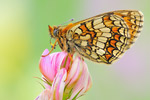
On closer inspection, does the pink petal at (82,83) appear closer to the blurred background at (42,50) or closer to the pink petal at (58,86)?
the pink petal at (58,86)

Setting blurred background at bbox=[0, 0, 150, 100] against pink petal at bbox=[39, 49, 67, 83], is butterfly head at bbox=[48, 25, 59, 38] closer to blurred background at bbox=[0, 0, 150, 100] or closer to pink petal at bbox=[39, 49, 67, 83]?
pink petal at bbox=[39, 49, 67, 83]

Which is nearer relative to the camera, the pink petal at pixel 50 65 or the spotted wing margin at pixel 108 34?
the pink petal at pixel 50 65

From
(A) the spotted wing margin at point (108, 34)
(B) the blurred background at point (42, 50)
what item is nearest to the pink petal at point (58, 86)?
(A) the spotted wing margin at point (108, 34)

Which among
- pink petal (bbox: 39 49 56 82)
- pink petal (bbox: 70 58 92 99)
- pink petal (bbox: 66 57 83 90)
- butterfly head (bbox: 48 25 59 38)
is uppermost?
butterfly head (bbox: 48 25 59 38)

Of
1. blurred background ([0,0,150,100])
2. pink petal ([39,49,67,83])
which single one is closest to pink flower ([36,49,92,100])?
pink petal ([39,49,67,83])

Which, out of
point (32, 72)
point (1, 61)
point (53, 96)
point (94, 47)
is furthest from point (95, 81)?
point (53, 96)

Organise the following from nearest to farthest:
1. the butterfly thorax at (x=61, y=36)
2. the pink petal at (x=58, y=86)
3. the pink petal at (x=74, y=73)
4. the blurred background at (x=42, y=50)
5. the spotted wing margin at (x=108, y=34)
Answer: the pink petal at (x=58, y=86), the pink petal at (x=74, y=73), the butterfly thorax at (x=61, y=36), the spotted wing margin at (x=108, y=34), the blurred background at (x=42, y=50)

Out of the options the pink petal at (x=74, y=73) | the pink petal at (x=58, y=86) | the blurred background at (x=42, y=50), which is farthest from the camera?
the blurred background at (x=42, y=50)
